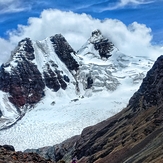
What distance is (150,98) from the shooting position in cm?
13250

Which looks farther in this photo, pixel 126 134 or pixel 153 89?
pixel 153 89

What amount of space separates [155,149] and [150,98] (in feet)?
205

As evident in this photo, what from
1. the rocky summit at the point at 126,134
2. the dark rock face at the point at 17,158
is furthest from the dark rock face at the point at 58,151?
the dark rock face at the point at 17,158

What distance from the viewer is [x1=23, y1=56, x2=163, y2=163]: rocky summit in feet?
328

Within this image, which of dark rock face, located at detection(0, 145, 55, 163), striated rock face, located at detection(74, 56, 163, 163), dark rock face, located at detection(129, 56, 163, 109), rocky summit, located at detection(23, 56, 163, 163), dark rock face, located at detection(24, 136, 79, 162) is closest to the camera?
dark rock face, located at detection(0, 145, 55, 163)

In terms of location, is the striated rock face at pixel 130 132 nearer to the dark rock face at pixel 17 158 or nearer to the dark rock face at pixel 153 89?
the dark rock face at pixel 153 89

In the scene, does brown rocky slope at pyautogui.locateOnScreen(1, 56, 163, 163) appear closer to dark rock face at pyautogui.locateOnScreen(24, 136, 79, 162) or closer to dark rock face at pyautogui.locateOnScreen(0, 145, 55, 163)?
dark rock face at pyautogui.locateOnScreen(24, 136, 79, 162)

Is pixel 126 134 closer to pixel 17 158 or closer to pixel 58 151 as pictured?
pixel 58 151

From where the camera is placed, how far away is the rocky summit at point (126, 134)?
99.8 meters

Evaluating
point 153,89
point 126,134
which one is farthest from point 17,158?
point 153,89

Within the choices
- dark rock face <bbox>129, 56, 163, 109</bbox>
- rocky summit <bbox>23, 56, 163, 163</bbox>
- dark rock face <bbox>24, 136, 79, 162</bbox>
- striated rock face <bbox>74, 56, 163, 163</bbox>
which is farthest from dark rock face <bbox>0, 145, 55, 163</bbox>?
dark rock face <bbox>24, 136, 79, 162</bbox>

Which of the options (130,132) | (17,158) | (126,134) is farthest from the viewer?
(126,134)

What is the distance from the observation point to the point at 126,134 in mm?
116000

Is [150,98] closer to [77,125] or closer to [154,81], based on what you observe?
[154,81]
